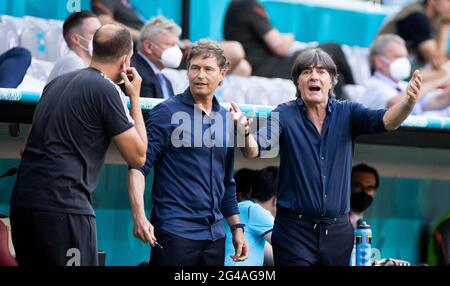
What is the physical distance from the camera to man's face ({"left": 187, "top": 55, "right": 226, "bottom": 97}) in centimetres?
557

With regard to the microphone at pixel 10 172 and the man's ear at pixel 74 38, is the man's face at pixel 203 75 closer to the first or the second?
the man's ear at pixel 74 38

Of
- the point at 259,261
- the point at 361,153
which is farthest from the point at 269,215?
the point at 361,153

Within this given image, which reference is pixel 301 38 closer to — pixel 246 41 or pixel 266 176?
pixel 246 41

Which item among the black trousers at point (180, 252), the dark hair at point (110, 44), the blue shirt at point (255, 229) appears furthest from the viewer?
the blue shirt at point (255, 229)

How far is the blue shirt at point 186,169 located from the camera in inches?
213

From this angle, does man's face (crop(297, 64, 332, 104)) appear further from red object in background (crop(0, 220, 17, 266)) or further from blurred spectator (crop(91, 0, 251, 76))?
red object in background (crop(0, 220, 17, 266))

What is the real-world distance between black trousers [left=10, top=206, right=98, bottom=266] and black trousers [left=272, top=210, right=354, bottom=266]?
1.11m

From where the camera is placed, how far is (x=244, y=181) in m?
7.11

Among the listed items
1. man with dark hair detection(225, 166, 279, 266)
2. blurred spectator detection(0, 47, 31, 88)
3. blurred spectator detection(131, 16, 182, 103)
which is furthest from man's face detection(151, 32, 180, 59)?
man with dark hair detection(225, 166, 279, 266)

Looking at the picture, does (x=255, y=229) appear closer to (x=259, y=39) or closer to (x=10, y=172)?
(x=10, y=172)

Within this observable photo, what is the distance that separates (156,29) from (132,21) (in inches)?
15.3

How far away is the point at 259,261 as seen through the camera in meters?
6.52

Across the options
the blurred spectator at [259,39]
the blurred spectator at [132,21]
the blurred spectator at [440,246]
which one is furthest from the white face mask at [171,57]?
the blurred spectator at [440,246]

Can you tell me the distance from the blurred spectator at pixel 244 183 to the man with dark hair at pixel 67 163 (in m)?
2.08
